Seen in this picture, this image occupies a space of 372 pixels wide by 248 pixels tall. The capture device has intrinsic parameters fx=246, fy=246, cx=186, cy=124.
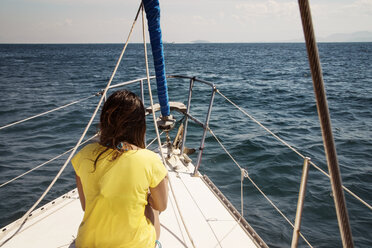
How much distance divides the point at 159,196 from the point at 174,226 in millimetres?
960

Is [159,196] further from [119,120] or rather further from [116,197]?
[119,120]

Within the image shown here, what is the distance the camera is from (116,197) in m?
1.16

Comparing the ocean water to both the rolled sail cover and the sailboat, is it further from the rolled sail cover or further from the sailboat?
the rolled sail cover

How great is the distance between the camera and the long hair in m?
1.25

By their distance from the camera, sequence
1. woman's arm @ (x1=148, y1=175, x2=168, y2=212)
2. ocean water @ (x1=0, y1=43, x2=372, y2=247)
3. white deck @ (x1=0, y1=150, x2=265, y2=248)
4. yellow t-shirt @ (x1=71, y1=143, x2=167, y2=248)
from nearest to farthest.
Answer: yellow t-shirt @ (x1=71, y1=143, x2=167, y2=248)
woman's arm @ (x1=148, y1=175, x2=168, y2=212)
white deck @ (x1=0, y1=150, x2=265, y2=248)
ocean water @ (x1=0, y1=43, x2=372, y2=247)

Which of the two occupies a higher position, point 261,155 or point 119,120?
point 119,120

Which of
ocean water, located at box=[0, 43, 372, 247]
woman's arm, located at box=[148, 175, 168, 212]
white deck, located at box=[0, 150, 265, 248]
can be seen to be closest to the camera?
woman's arm, located at box=[148, 175, 168, 212]

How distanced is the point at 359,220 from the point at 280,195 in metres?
1.27

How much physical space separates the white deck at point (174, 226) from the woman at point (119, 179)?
2.43 ft

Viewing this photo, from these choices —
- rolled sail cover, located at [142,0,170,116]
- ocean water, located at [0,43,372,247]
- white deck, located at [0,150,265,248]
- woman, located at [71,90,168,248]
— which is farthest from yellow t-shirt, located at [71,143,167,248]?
ocean water, located at [0,43,372,247]

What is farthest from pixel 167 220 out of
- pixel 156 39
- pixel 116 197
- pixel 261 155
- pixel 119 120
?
pixel 261 155

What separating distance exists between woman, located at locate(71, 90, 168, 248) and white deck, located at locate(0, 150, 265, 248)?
74cm

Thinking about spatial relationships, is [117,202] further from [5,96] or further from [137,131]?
[5,96]

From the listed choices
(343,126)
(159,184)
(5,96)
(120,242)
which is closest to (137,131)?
(159,184)
